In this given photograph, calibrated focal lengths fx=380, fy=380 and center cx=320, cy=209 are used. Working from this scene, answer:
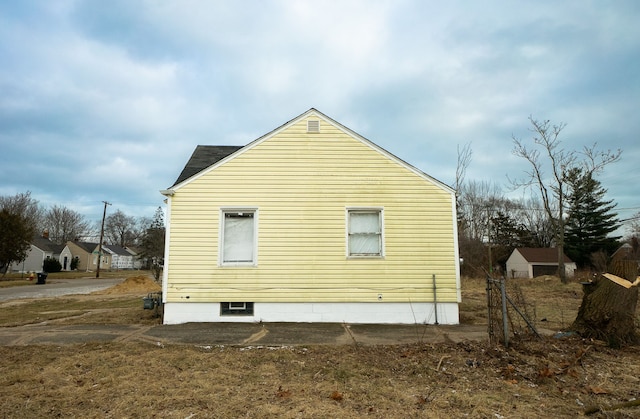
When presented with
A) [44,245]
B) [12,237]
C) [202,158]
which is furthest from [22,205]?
[202,158]

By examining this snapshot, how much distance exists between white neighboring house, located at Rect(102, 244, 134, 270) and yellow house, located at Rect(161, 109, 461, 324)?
232ft

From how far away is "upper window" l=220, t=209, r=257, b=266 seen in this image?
31.8 feet

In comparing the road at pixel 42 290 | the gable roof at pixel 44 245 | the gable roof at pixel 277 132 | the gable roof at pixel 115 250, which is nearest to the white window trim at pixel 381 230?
the gable roof at pixel 277 132

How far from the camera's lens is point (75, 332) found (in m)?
8.23

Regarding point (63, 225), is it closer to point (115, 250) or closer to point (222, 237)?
point (115, 250)

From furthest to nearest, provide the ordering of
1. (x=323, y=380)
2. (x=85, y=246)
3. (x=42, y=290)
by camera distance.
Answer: (x=85, y=246) < (x=42, y=290) < (x=323, y=380)

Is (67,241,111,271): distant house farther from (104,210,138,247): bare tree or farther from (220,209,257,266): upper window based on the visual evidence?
(220,209,257,266): upper window

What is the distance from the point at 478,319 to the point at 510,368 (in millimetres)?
5129

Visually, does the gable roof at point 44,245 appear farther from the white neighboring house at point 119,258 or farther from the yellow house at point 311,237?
the yellow house at point 311,237

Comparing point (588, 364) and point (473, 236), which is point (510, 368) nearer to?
point (588, 364)

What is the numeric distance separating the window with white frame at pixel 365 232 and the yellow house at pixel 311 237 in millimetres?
26

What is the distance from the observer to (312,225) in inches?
384

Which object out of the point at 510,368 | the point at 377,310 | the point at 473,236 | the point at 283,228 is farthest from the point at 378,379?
the point at 473,236

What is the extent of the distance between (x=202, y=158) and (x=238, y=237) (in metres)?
3.31
